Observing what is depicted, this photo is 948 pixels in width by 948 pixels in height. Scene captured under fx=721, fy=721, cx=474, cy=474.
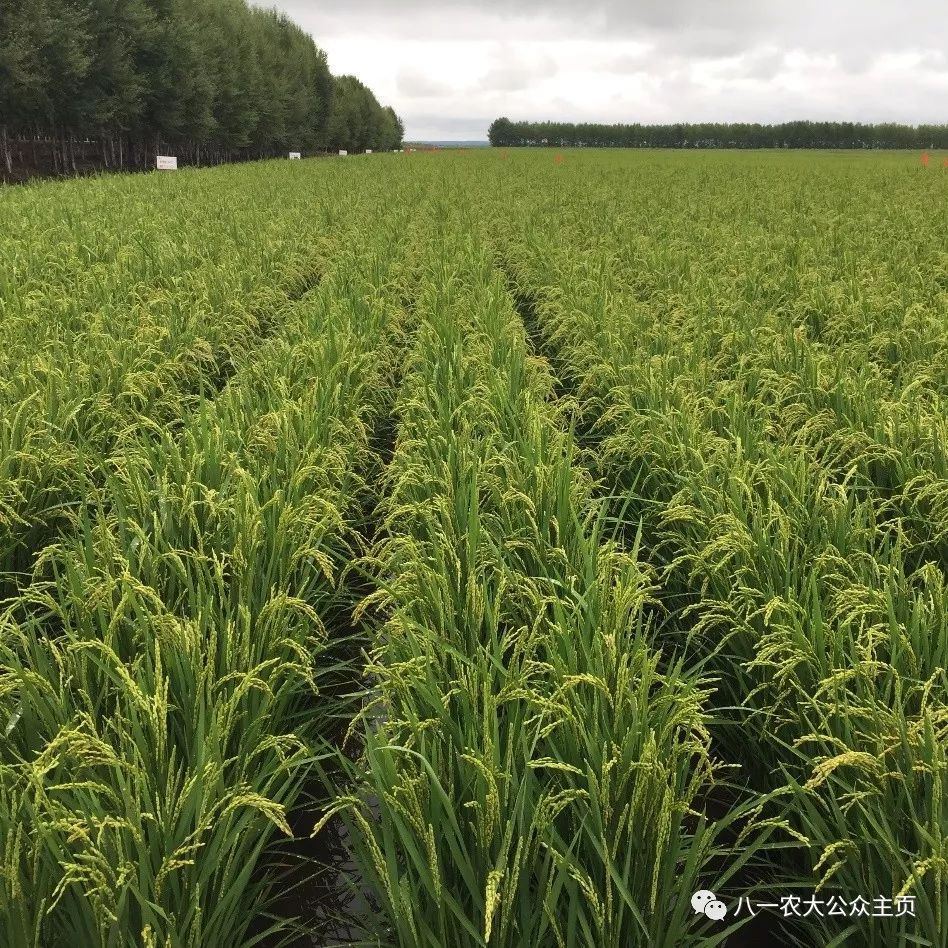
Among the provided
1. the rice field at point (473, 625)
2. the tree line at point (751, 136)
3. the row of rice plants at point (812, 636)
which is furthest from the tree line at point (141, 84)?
the tree line at point (751, 136)

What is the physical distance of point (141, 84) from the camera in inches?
1372

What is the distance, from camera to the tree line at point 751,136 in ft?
267

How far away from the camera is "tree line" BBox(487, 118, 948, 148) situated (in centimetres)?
8144

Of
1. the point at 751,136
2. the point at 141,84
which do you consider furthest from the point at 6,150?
the point at 751,136

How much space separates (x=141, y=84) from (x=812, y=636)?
41.6 metres

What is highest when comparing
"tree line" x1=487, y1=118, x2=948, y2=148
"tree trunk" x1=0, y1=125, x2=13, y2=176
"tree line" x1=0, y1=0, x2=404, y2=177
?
"tree line" x1=487, y1=118, x2=948, y2=148

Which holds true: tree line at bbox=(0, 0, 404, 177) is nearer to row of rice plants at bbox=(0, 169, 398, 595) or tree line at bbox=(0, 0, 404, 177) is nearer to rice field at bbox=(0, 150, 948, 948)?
row of rice plants at bbox=(0, 169, 398, 595)

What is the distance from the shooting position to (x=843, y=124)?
8381 centimetres

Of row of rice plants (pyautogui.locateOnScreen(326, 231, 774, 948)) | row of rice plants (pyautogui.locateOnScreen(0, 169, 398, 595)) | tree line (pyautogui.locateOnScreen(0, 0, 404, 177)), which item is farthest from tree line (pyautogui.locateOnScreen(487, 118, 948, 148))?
row of rice plants (pyautogui.locateOnScreen(326, 231, 774, 948))

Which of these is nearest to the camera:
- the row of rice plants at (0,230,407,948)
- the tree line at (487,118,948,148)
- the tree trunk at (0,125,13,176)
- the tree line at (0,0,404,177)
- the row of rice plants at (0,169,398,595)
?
the row of rice plants at (0,230,407,948)

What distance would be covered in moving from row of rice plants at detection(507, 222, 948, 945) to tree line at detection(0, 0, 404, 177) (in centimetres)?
3115

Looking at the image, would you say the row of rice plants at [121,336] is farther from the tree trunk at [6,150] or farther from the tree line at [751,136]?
the tree line at [751,136]

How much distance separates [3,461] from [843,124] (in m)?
101

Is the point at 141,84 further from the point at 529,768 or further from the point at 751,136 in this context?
the point at 751,136
